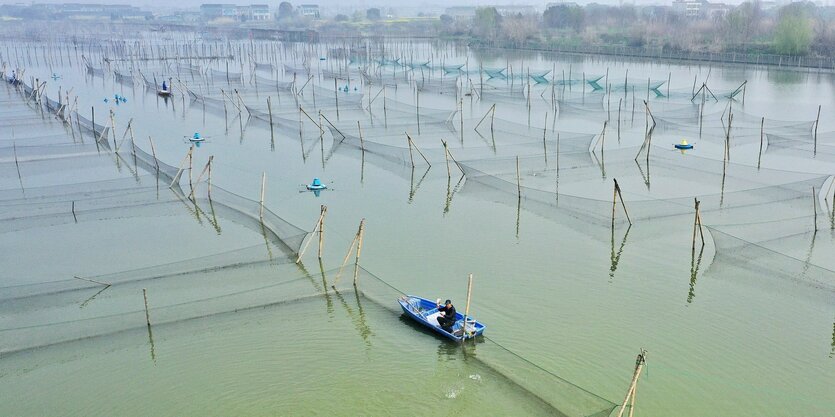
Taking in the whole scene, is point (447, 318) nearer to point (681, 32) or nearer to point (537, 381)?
point (537, 381)

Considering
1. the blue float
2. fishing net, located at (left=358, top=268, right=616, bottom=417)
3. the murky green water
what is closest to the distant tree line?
the murky green water

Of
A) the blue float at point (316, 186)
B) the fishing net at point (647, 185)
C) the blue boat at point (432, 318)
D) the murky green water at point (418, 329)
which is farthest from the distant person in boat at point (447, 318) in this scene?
the blue float at point (316, 186)

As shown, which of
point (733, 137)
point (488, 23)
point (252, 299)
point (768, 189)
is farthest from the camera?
point (488, 23)

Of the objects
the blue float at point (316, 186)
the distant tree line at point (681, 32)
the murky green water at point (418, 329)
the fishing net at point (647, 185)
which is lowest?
the murky green water at point (418, 329)

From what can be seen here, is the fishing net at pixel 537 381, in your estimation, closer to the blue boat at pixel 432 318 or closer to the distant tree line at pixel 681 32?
the blue boat at pixel 432 318

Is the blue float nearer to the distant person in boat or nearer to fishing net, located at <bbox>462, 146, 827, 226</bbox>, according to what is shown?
fishing net, located at <bbox>462, 146, 827, 226</bbox>

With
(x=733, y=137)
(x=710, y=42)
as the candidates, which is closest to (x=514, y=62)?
(x=710, y=42)

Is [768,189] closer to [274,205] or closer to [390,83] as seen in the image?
[274,205]

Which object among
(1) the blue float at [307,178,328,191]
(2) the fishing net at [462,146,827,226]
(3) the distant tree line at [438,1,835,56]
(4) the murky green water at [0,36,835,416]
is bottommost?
(4) the murky green water at [0,36,835,416]
